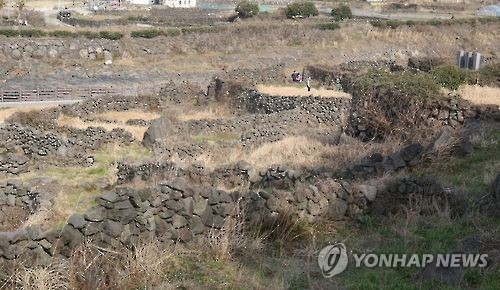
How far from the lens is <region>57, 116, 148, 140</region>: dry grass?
966 inches

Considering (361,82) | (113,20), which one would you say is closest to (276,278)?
(361,82)

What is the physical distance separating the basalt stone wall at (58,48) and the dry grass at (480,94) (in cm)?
3463

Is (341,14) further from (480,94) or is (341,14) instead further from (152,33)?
(480,94)

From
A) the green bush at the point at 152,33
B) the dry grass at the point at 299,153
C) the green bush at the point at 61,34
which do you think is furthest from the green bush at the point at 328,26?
the dry grass at the point at 299,153

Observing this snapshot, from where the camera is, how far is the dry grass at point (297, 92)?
95.4 ft

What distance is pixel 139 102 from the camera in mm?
31422

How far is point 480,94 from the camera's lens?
18344mm

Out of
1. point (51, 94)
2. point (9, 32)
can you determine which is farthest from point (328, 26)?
point (51, 94)

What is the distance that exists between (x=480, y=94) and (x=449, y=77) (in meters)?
1.40

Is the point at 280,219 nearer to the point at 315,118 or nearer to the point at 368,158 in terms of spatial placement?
the point at 368,158

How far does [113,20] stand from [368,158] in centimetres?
5341

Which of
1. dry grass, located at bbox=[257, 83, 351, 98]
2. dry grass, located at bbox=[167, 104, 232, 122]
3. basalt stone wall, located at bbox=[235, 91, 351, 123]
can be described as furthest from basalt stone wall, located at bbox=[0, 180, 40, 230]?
dry grass, located at bbox=[257, 83, 351, 98]

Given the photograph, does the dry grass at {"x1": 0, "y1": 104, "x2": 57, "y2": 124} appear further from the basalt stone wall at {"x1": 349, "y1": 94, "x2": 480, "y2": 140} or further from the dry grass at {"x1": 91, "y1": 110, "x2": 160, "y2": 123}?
the basalt stone wall at {"x1": 349, "y1": 94, "x2": 480, "y2": 140}

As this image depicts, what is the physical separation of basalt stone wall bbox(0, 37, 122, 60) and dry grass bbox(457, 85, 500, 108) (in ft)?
114
